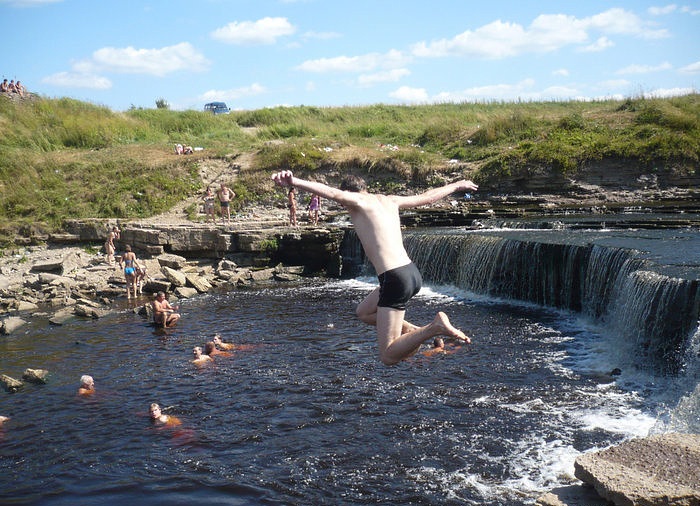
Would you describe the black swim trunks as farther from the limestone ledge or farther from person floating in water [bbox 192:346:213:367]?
the limestone ledge

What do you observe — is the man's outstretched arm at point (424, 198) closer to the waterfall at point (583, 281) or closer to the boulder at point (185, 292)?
the waterfall at point (583, 281)

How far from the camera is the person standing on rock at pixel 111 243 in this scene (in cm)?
2458

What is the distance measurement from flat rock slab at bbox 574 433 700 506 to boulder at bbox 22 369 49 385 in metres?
10.3

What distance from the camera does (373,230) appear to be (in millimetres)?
6457

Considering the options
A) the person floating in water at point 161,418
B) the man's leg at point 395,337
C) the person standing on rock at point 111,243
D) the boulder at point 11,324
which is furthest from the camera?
the person standing on rock at point 111,243

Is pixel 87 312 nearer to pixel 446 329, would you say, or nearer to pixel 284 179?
pixel 284 179

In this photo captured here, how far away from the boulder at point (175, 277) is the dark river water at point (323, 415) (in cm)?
533

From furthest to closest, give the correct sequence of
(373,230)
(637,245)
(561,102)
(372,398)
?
(561,102) < (637,245) < (372,398) < (373,230)

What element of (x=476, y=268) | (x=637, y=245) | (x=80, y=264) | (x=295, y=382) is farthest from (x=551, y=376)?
(x=80, y=264)

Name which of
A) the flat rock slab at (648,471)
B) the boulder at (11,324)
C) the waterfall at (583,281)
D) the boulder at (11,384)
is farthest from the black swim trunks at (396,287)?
the boulder at (11,324)

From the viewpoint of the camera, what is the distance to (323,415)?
35.4ft

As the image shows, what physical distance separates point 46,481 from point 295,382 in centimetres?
464

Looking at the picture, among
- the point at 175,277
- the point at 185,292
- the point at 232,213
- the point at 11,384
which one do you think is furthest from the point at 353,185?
the point at 232,213

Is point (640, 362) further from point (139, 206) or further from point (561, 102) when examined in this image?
point (561, 102)
